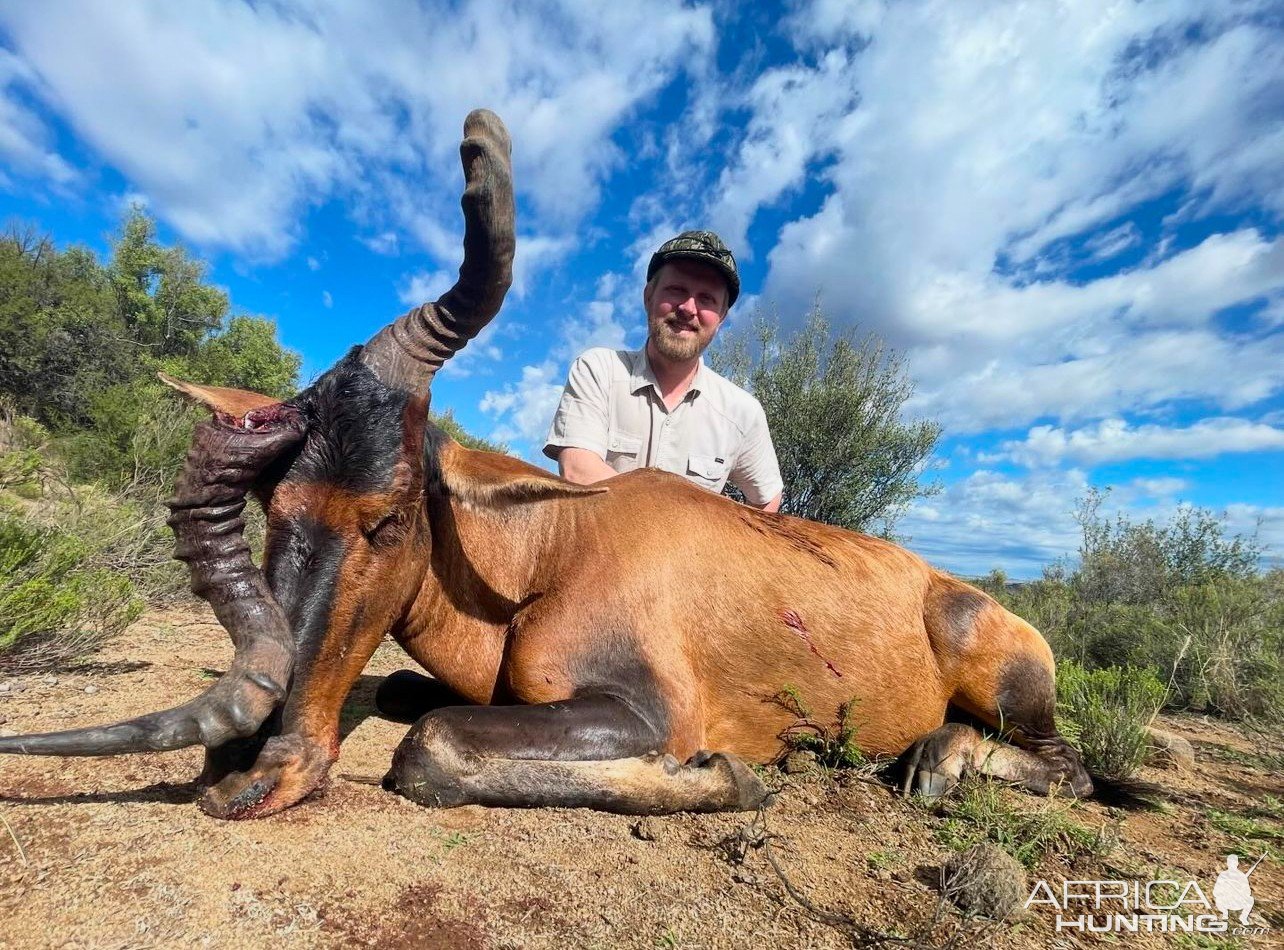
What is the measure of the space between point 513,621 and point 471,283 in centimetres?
170

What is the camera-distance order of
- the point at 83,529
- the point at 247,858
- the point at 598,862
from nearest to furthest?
the point at 247,858 < the point at 598,862 < the point at 83,529

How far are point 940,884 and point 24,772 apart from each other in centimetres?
338

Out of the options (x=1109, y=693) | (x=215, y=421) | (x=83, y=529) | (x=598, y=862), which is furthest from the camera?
(x=83, y=529)

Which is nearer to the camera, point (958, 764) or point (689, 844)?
point (689, 844)

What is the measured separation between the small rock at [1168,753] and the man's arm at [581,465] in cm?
444

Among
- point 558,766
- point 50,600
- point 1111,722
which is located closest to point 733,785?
point 558,766

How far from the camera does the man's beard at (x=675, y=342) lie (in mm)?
6117

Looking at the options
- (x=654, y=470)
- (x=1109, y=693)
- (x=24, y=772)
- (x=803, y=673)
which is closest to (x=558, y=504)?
(x=654, y=470)

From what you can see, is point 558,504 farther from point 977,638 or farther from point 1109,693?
point 1109,693

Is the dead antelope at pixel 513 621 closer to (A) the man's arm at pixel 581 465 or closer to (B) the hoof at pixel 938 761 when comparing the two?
(B) the hoof at pixel 938 761

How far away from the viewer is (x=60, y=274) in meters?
24.7

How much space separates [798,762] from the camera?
375 cm

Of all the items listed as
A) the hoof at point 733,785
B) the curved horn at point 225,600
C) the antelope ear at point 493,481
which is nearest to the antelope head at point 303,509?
the curved horn at point 225,600

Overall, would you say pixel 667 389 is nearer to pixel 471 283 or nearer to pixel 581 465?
pixel 581 465
